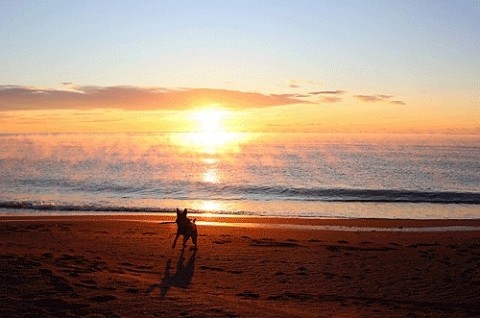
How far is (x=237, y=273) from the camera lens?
37.9 feet

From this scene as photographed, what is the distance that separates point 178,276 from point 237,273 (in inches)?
58.8

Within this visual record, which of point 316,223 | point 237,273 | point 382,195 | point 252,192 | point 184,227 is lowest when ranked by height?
point 252,192

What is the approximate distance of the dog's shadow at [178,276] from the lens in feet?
31.6

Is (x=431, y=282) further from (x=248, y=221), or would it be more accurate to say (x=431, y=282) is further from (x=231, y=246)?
(x=248, y=221)

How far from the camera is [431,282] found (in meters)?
10.9

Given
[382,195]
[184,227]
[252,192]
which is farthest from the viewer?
[252,192]

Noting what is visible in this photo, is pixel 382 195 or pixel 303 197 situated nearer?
pixel 303 197

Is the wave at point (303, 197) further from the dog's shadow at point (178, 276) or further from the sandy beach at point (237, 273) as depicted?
the dog's shadow at point (178, 276)

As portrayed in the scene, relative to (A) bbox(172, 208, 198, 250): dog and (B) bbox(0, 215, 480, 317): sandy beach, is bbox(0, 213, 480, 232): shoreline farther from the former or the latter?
(A) bbox(172, 208, 198, 250): dog

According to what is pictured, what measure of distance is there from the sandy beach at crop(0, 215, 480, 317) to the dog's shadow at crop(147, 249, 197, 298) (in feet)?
0.08

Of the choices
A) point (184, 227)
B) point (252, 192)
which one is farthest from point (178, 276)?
point (252, 192)

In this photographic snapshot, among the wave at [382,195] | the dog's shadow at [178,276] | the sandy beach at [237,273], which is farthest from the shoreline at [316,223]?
the wave at [382,195]

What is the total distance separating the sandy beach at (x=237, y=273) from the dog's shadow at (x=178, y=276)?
25mm

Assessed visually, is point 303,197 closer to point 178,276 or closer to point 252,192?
point 252,192
